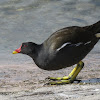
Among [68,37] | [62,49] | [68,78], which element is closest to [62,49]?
[62,49]

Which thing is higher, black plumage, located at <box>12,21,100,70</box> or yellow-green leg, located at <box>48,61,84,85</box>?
black plumage, located at <box>12,21,100,70</box>

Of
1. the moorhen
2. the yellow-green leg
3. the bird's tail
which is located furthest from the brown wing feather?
the yellow-green leg

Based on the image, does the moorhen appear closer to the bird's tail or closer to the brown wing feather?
the brown wing feather

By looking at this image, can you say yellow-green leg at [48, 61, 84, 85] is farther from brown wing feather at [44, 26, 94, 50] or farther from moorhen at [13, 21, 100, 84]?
brown wing feather at [44, 26, 94, 50]

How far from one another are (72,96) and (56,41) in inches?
59.6

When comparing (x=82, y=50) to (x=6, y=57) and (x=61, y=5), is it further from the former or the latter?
(x=61, y=5)

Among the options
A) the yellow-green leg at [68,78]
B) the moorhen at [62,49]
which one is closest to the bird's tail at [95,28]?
the moorhen at [62,49]

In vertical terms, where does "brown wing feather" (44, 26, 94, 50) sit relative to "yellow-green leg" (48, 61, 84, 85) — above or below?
above

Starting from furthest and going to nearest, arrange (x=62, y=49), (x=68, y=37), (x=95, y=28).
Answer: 1. (x=95, y=28)
2. (x=68, y=37)
3. (x=62, y=49)

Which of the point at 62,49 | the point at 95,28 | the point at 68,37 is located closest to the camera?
the point at 62,49

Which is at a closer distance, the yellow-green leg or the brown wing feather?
the brown wing feather

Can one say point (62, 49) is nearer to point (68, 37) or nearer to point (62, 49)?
point (62, 49)

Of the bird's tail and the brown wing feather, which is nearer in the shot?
the brown wing feather

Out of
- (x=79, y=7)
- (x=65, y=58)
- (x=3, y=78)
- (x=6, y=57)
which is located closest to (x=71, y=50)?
(x=65, y=58)
